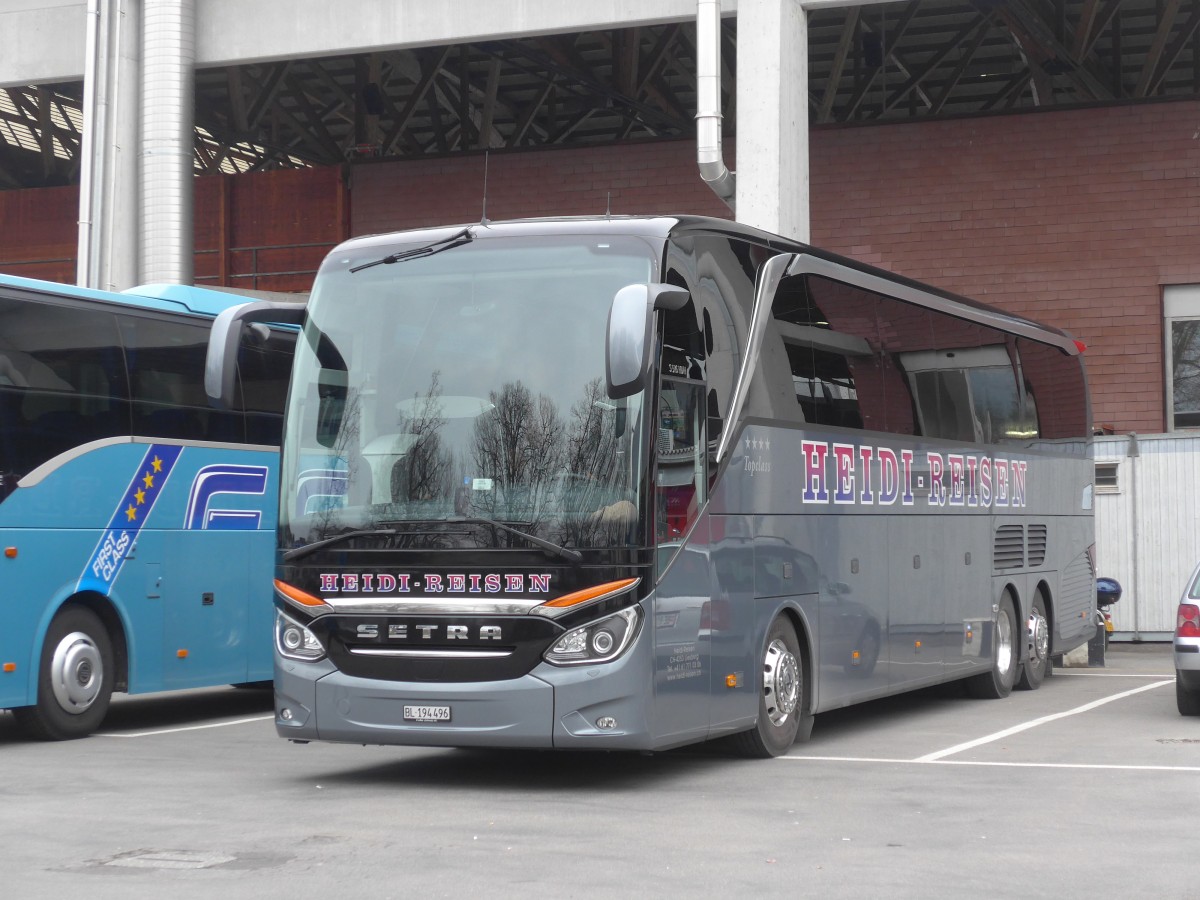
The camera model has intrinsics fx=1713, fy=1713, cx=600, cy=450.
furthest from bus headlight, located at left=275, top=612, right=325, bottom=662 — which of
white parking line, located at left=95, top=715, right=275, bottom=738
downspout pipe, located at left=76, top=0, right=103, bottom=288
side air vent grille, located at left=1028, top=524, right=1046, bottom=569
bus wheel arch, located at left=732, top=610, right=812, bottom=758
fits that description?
downspout pipe, located at left=76, top=0, right=103, bottom=288

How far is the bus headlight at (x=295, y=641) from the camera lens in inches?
398

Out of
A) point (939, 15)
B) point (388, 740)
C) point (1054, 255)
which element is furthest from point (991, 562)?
point (939, 15)

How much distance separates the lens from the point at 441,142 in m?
34.6

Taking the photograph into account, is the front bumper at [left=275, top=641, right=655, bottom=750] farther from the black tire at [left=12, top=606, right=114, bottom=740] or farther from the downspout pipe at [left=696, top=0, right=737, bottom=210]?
the downspout pipe at [left=696, top=0, right=737, bottom=210]

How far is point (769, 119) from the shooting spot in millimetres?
18969

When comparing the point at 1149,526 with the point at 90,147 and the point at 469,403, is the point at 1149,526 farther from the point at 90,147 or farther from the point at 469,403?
the point at 469,403

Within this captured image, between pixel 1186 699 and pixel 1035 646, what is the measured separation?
135 inches

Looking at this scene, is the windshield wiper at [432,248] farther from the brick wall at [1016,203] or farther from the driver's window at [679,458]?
the brick wall at [1016,203]

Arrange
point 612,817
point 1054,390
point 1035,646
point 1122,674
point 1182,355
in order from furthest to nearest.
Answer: point 1182,355
point 1122,674
point 1054,390
point 1035,646
point 612,817

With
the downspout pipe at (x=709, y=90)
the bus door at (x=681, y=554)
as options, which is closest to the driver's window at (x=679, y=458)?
the bus door at (x=681, y=554)

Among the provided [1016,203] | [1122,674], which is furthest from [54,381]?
[1016,203]

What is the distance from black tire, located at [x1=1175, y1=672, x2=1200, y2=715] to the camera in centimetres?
1418

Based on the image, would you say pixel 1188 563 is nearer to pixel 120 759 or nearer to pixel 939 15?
pixel 939 15


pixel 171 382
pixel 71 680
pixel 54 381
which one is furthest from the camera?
pixel 171 382
